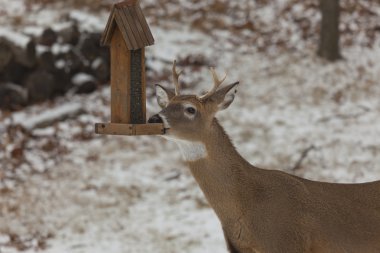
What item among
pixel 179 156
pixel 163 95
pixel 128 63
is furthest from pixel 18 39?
pixel 163 95

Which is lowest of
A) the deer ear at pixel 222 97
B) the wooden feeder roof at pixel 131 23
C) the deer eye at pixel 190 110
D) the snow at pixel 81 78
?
the deer eye at pixel 190 110

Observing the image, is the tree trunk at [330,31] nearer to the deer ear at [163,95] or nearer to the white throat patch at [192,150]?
the deer ear at [163,95]

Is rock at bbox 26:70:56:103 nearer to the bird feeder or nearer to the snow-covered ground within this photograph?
the snow-covered ground

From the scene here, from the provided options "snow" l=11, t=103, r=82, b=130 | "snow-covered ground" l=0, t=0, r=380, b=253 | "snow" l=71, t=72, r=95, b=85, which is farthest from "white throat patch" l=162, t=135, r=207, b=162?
"snow" l=71, t=72, r=95, b=85

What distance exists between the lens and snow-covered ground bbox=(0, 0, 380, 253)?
9156mm

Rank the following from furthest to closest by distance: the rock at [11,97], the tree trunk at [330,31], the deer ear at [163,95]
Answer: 1. the tree trunk at [330,31]
2. the rock at [11,97]
3. the deer ear at [163,95]

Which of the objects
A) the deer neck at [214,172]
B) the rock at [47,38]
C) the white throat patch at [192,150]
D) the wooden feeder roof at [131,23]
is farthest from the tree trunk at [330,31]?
the white throat patch at [192,150]

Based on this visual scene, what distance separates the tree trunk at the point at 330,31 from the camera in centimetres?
1417

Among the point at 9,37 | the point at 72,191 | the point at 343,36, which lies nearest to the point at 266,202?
the point at 72,191

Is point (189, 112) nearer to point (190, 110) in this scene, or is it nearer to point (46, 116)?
point (190, 110)

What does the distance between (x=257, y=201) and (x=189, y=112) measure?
2.74 feet

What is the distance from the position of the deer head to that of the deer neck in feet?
0.27

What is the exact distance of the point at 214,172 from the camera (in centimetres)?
515

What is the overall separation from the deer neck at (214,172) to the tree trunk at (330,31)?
946 cm
